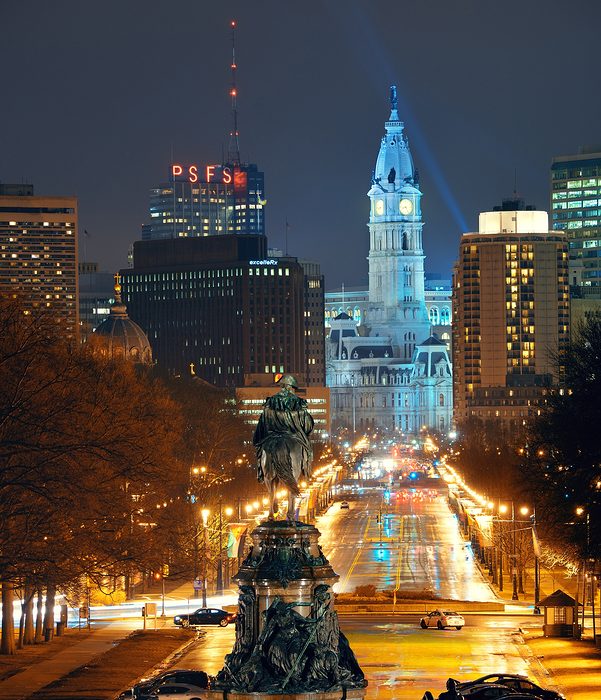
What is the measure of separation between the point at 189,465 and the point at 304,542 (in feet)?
336

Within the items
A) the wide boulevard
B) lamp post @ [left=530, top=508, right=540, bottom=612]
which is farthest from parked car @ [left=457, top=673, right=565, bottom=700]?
lamp post @ [left=530, top=508, right=540, bottom=612]

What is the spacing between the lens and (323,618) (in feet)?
149

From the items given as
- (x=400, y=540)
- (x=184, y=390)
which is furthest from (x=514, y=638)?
(x=184, y=390)

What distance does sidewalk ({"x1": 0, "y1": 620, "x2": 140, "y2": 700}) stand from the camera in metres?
71.7

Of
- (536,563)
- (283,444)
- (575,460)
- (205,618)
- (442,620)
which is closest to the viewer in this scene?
(283,444)

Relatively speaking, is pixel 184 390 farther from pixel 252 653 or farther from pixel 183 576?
pixel 252 653

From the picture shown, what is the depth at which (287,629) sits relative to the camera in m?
45.1

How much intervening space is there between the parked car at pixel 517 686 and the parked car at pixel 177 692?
25.1 ft

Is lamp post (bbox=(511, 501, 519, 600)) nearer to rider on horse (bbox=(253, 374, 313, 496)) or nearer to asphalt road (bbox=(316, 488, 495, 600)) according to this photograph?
asphalt road (bbox=(316, 488, 495, 600))

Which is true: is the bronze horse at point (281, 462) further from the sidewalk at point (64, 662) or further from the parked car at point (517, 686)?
the sidewalk at point (64, 662)

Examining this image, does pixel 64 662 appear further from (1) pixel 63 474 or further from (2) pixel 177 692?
(2) pixel 177 692

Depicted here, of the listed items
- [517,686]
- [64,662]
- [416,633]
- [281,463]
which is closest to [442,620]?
[416,633]

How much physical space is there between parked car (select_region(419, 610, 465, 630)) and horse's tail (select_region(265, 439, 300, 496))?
4561 centimetres

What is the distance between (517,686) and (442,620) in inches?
1165
